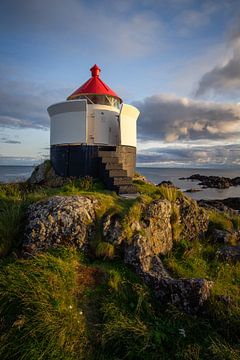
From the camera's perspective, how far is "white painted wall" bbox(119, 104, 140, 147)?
44.7ft

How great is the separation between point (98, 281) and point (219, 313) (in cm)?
274

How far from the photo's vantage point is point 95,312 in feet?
19.1

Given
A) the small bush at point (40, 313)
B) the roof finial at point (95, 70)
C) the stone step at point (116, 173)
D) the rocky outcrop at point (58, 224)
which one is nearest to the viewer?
the small bush at point (40, 313)

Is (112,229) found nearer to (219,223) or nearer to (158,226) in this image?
(158,226)

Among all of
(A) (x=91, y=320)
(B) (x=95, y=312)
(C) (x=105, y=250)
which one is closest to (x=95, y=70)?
(C) (x=105, y=250)

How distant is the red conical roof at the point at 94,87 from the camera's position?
45.7ft

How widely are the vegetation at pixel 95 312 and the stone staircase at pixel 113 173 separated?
11.3 ft

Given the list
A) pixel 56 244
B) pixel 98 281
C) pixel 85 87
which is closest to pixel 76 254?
pixel 56 244

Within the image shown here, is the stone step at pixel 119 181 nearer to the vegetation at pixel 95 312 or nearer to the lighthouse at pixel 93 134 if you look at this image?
the lighthouse at pixel 93 134

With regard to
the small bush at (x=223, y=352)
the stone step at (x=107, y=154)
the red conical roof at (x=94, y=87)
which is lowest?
the small bush at (x=223, y=352)

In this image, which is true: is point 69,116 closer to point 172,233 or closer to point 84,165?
point 84,165

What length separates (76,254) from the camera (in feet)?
23.9

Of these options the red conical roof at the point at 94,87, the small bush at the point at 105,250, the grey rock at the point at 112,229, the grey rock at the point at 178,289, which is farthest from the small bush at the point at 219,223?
the red conical roof at the point at 94,87

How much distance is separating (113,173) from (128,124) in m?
3.54
